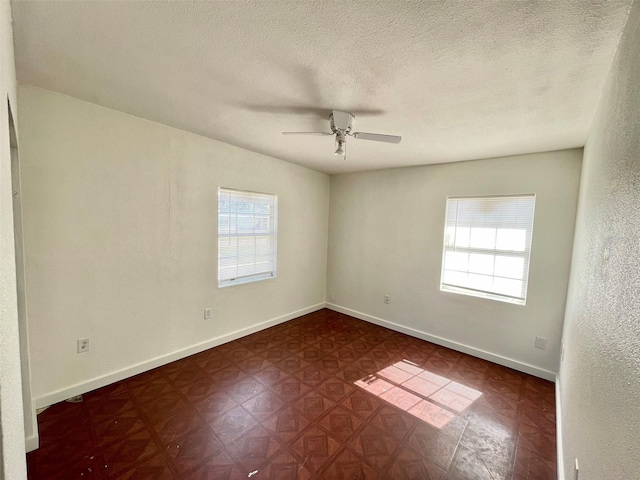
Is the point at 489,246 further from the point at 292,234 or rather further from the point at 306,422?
the point at 306,422

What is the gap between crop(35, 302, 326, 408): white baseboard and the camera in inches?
80.4

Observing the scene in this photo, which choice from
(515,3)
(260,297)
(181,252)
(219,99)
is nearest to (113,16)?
(219,99)

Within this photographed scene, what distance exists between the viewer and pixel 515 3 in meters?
1.00

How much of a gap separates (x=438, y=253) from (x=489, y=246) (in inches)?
22.1

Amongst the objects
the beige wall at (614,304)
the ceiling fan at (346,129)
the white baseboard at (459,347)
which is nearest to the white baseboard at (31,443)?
the ceiling fan at (346,129)

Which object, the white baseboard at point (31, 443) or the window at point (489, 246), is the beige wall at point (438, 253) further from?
the white baseboard at point (31, 443)

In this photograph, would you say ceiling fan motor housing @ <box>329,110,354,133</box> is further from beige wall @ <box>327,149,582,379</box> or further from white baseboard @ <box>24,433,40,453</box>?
white baseboard @ <box>24,433,40,453</box>

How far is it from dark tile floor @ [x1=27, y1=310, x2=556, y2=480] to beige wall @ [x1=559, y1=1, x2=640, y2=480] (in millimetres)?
621

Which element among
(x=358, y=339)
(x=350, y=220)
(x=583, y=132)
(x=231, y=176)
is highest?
(x=583, y=132)

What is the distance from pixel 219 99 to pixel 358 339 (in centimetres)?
305

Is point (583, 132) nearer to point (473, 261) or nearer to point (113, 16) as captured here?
point (473, 261)

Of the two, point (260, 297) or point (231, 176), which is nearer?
point (231, 176)

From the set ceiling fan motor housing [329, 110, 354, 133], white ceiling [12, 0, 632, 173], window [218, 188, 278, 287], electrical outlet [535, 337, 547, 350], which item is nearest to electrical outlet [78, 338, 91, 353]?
window [218, 188, 278, 287]

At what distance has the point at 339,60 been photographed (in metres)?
1.39
